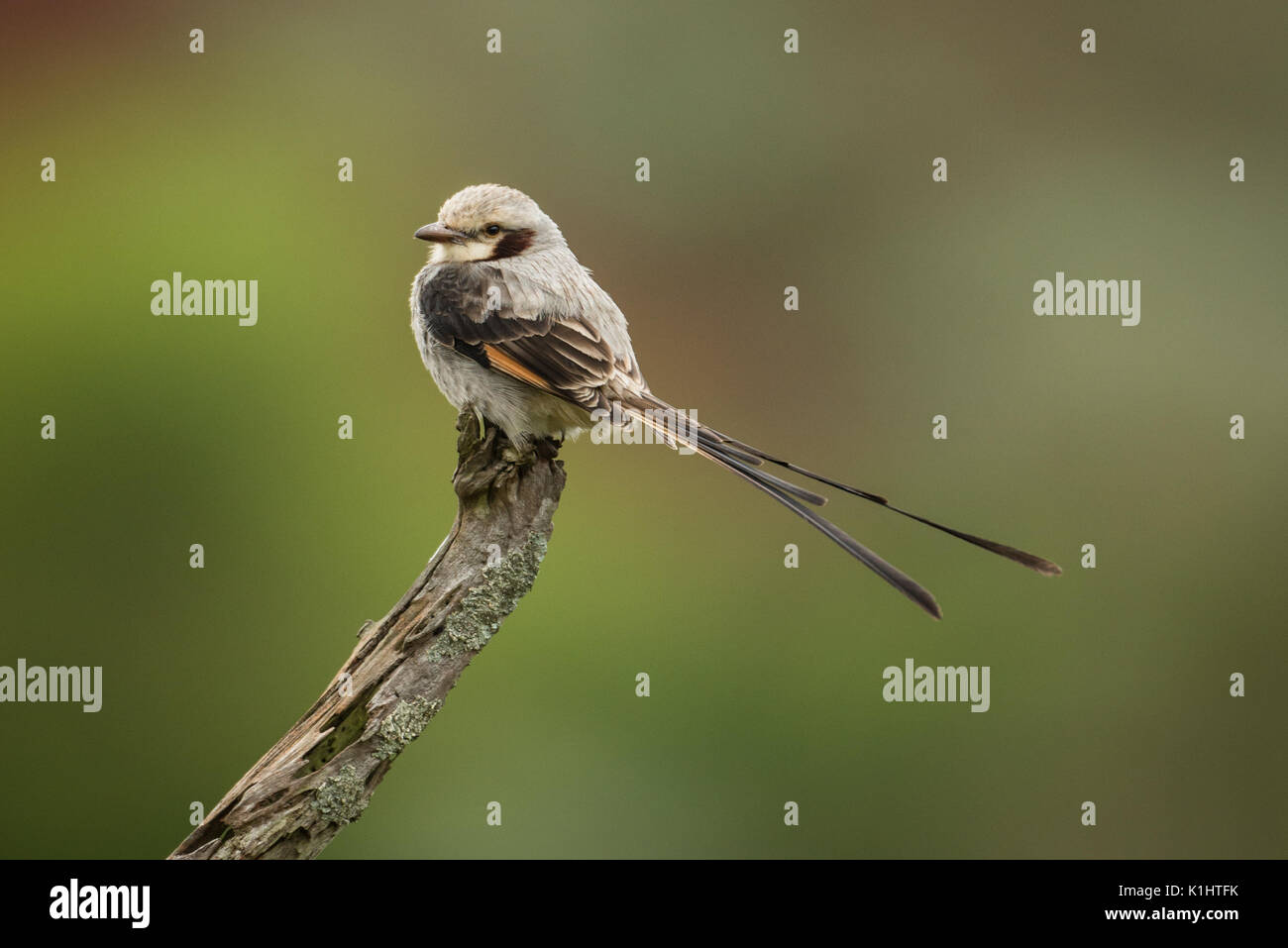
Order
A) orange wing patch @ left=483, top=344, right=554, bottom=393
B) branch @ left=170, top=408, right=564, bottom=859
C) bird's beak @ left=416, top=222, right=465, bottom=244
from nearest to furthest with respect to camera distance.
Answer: branch @ left=170, top=408, right=564, bottom=859, orange wing patch @ left=483, top=344, right=554, bottom=393, bird's beak @ left=416, top=222, right=465, bottom=244

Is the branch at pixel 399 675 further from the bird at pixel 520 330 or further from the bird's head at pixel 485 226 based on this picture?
the bird's head at pixel 485 226

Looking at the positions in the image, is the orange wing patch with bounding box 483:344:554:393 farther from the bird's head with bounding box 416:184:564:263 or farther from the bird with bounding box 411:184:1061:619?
the bird's head with bounding box 416:184:564:263

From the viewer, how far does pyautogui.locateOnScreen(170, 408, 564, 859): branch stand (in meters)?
3.36

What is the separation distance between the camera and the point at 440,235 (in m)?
4.69

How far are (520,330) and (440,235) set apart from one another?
0.56 meters

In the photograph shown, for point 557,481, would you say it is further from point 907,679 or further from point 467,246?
point 907,679

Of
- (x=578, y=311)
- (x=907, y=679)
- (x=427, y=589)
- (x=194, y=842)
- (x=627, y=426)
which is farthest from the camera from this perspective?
(x=907, y=679)

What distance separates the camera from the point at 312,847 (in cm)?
339

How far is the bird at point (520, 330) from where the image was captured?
432 centimetres

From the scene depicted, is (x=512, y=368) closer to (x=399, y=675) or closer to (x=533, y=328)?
(x=533, y=328)

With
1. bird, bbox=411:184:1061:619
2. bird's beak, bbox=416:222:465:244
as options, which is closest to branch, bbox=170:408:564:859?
bird, bbox=411:184:1061:619

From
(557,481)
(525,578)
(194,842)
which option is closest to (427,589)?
(525,578)

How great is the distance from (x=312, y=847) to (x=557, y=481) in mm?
1331

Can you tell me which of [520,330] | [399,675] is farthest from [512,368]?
[399,675]
